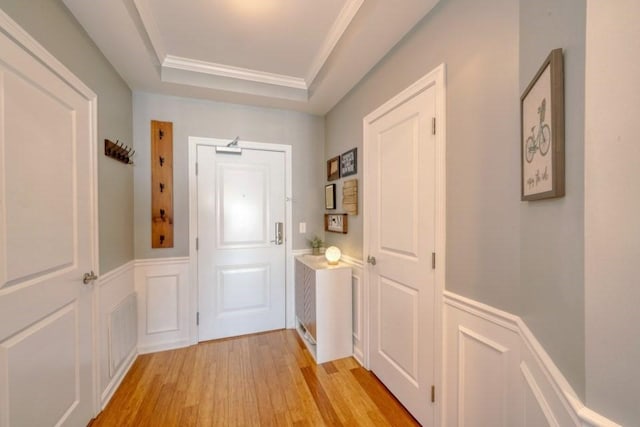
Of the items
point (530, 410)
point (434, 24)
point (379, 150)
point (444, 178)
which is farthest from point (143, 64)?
point (530, 410)

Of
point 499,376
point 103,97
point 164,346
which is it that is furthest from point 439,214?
point 164,346

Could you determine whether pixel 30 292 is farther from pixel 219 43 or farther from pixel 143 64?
pixel 219 43

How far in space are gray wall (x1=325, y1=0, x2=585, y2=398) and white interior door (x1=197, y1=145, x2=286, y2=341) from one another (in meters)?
1.68

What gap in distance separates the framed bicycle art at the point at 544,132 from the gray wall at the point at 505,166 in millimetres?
26

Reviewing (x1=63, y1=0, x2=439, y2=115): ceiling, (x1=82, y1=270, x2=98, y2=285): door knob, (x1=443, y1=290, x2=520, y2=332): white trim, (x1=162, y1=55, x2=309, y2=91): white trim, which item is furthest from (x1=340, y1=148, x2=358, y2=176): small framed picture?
(x1=82, y1=270, x2=98, y2=285): door knob

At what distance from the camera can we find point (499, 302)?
3.54ft

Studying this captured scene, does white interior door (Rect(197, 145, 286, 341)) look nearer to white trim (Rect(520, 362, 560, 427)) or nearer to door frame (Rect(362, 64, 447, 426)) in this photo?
door frame (Rect(362, 64, 447, 426))

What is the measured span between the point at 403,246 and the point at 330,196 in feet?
3.97

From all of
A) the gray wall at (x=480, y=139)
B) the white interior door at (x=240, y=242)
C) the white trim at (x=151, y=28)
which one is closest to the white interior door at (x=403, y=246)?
the gray wall at (x=480, y=139)

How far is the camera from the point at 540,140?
798 mm

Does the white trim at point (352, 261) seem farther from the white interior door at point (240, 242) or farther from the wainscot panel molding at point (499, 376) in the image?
the wainscot panel molding at point (499, 376)

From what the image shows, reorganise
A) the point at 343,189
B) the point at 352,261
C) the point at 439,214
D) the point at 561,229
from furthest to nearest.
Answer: the point at 343,189, the point at 352,261, the point at 439,214, the point at 561,229

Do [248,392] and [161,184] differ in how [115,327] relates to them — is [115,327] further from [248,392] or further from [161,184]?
[161,184]

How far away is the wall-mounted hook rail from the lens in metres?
1.80
